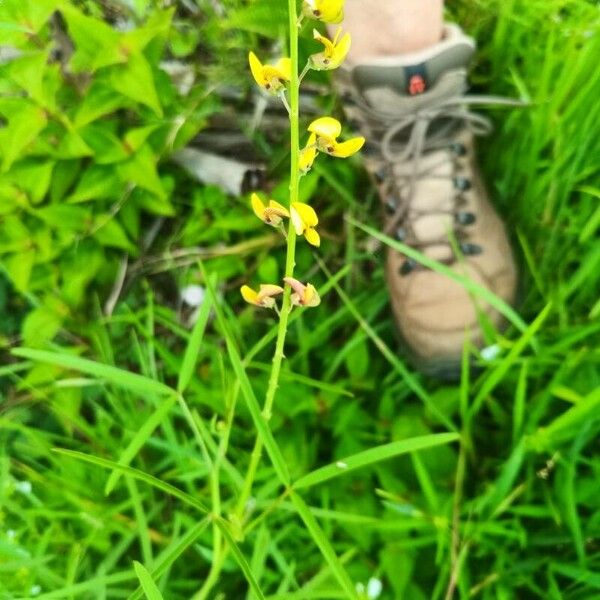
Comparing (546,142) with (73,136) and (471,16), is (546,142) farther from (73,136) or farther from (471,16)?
(73,136)

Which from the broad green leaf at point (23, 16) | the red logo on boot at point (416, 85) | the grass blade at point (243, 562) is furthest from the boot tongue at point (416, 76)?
the grass blade at point (243, 562)

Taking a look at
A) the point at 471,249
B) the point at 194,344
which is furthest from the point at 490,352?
the point at 194,344

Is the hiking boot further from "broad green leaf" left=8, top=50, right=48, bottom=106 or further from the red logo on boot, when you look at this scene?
"broad green leaf" left=8, top=50, right=48, bottom=106

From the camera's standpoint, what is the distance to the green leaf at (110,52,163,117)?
0.80 m

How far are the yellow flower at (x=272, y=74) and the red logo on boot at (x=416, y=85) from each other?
46 centimetres

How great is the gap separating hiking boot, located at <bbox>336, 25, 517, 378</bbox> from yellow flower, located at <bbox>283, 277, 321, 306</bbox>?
44 centimetres

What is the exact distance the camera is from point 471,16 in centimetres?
102

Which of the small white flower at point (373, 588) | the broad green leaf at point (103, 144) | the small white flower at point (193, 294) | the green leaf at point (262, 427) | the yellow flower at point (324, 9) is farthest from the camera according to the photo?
the small white flower at point (193, 294)

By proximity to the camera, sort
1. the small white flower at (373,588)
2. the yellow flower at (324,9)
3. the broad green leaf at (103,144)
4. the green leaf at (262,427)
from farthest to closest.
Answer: the broad green leaf at (103,144) < the small white flower at (373,588) < the green leaf at (262,427) < the yellow flower at (324,9)

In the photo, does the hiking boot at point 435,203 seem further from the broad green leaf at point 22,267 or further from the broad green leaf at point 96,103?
the broad green leaf at point 22,267

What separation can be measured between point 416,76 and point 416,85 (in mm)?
12

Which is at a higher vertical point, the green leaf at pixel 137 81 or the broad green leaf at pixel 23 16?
the broad green leaf at pixel 23 16

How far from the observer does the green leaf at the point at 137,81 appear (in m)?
0.80

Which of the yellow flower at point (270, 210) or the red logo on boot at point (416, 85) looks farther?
the red logo on boot at point (416, 85)
